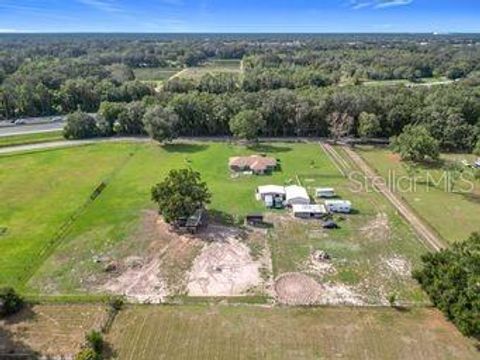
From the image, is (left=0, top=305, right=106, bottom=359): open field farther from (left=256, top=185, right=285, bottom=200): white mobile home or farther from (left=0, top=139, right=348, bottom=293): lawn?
(left=256, top=185, right=285, bottom=200): white mobile home

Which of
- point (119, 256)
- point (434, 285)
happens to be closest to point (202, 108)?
point (119, 256)

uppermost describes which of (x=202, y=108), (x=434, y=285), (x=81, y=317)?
(x=202, y=108)

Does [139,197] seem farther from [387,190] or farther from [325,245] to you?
Result: [387,190]

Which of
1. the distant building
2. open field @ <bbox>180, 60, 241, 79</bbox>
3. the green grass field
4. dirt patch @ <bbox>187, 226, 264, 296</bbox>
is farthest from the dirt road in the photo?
open field @ <bbox>180, 60, 241, 79</bbox>

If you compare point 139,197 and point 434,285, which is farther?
point 139,197

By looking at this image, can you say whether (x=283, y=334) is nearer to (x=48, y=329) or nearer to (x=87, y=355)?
(x=87, y=355)

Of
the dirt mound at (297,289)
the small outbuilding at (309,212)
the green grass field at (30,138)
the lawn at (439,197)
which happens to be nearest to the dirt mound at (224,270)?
the dirt mound at (297,289)

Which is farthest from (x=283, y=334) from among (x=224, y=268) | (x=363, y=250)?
(x=363, y=250)

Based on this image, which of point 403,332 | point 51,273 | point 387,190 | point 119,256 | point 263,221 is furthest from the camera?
point 387,190
